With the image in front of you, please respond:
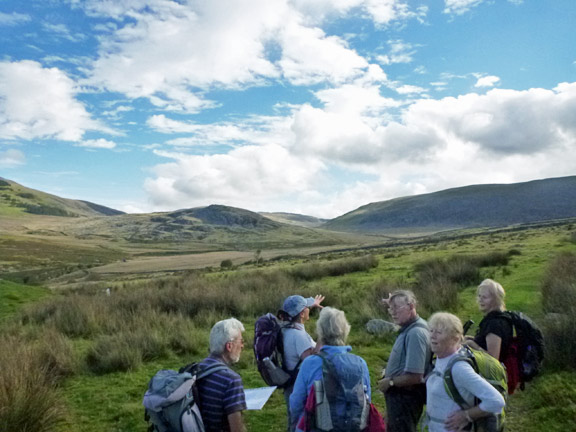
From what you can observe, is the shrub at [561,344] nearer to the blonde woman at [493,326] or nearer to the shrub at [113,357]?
the blonde woman at [493,326]

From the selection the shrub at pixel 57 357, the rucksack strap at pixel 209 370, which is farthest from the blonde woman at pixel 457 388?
the shrub at pixel 57 357

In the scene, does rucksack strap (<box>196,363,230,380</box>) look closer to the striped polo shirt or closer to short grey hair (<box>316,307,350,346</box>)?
the striped polo shirt

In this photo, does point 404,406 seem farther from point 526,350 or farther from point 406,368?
point 526,350

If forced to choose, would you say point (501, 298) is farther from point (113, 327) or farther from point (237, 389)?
point (113, 327)

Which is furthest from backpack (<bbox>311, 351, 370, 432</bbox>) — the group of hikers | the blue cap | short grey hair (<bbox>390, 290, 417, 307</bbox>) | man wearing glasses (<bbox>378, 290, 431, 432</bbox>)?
the blue cap

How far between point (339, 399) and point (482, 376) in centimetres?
108

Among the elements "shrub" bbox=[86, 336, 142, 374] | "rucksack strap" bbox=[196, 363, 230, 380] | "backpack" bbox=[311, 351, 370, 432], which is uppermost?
"rucksack strap" bbox=[196, 363, 230, 380]

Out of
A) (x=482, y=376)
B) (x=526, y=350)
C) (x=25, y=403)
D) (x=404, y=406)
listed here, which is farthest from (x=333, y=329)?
(x=25, y=403)

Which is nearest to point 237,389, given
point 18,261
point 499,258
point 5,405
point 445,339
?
point 445,339

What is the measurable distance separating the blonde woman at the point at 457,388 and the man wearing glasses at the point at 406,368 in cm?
34

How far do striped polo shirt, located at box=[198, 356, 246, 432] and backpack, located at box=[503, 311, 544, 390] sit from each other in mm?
2604

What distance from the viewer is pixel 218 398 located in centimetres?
310

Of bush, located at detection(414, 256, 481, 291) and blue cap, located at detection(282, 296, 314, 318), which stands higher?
blue cap, located at detection(282, 296, 314, 318)

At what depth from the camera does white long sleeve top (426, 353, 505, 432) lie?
2.95m
